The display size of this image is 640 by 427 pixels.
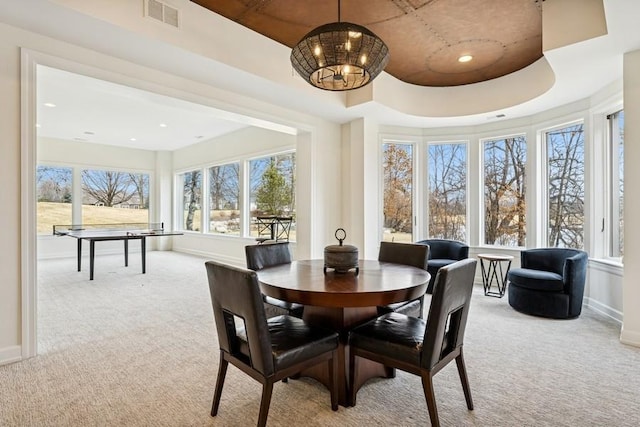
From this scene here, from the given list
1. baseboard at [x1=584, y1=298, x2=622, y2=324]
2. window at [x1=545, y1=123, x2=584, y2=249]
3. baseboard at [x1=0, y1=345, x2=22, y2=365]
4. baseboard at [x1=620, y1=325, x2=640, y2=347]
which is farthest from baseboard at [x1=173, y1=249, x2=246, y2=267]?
baseboard at [x1=620, y1=325, x2=640, y2=347]

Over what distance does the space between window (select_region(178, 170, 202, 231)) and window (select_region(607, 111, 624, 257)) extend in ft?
27.3

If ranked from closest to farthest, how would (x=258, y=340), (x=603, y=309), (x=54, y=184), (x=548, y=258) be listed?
(x=258, y=340)
(x=603, y=309)
(x=548, y=258)
(x=54, y=184)

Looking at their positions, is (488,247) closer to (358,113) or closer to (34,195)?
(358,113)

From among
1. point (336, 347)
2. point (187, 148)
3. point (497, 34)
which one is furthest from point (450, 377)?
point (187, 148)

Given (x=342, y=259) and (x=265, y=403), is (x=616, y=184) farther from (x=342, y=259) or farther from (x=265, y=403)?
(x=265, y=403)

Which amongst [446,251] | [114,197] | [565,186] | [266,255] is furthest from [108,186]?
[565,186]

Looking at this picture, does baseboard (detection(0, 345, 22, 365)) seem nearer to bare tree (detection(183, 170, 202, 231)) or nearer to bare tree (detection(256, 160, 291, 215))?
bare tree (detection(256, 160, 291, 215))

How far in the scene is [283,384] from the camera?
2.34 m

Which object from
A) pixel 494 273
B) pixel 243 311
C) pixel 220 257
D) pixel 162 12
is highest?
pixel 162 12

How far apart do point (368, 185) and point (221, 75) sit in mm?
2630

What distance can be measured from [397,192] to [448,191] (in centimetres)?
88

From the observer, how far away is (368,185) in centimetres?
521

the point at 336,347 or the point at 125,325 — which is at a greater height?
the point at 336,347

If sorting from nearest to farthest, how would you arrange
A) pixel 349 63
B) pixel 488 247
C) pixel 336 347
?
pixel 336 347
pixel 349 63
pixel 488 247
